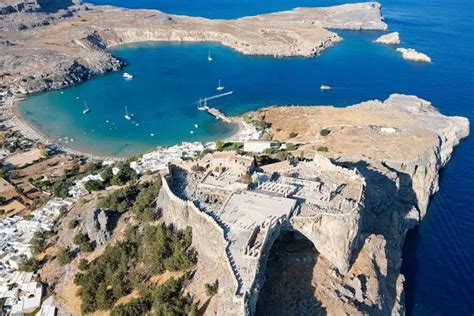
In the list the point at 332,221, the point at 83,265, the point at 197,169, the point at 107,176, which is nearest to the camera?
the point at 332,221

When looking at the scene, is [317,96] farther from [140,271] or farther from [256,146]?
[140,271]

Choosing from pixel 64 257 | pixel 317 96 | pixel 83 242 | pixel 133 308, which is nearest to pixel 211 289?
pixel 133 308

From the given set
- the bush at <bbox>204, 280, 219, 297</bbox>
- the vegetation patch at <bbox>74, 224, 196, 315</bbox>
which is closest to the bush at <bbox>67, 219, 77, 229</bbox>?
the vegetation patch at <bbox>74, 224, 196, 315</bbox>

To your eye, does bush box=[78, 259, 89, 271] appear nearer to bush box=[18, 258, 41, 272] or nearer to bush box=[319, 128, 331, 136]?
bush box=[18, 258, 41, 272]

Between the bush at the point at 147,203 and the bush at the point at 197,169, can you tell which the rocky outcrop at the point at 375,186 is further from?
the bush at the point at 147,203

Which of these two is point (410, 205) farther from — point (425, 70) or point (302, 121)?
point (425, 70)

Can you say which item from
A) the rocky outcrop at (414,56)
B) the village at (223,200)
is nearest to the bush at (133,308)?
the village at (223,200)
